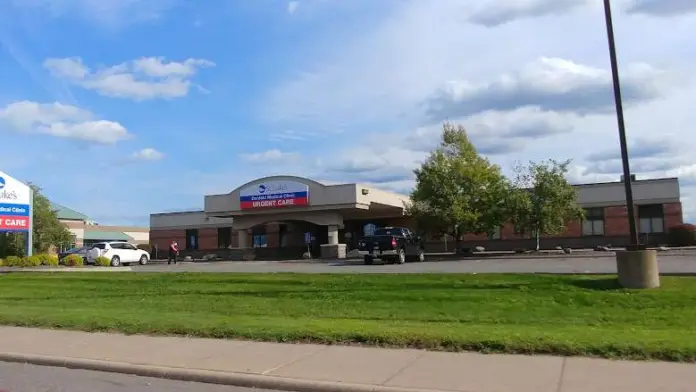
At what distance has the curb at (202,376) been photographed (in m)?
7.04

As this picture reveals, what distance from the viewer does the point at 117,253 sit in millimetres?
39812

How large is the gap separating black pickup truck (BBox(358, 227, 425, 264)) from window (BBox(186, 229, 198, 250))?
129ft

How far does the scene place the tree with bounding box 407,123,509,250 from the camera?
38.5 meters

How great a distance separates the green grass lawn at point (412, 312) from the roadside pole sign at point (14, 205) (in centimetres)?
1680

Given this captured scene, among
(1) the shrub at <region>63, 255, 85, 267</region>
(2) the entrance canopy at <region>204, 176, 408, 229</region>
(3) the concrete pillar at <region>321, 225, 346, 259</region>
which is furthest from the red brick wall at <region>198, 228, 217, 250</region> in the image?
(1) the shrub at <region>63, 255, 85, 267</region>

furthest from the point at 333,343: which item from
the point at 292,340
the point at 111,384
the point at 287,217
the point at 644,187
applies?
the point at 644,187

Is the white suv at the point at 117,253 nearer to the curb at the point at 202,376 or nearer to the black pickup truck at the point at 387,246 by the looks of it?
the black pickup truck at the point at 387,246

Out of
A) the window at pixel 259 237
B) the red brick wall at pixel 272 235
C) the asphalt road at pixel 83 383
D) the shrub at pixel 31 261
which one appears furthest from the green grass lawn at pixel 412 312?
the window at pixel 259 237

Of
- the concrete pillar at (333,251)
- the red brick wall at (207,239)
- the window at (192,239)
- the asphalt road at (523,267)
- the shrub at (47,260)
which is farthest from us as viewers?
the window at (192,239)

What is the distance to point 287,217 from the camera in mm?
50219

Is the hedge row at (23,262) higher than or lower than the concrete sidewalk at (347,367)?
higher

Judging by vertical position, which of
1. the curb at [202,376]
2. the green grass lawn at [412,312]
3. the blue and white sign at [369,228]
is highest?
the blue and white sign at [369,228]

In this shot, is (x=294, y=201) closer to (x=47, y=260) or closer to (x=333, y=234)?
(x=333, y=234)

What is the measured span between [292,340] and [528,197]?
101 feet
